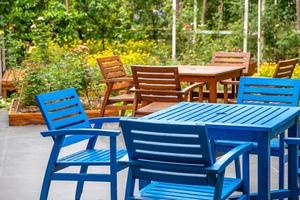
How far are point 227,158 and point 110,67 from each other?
15.0 feet

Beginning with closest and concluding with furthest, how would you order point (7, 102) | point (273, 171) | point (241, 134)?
point (241, 134) → point (273, 171) → point (7, 102)

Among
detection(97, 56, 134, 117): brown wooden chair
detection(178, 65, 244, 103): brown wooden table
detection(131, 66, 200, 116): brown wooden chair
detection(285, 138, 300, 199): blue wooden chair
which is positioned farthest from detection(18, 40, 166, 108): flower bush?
detection(285, 138, 300, 199): blue wooden chair

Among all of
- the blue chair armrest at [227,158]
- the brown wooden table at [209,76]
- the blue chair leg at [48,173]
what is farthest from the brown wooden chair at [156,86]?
the blue chair armrest at [227,158]

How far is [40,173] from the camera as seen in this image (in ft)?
18.4

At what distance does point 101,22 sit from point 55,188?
7986 millimetres

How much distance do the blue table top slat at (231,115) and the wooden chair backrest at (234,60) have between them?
3869mm

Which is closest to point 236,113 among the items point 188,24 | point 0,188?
point 0,188

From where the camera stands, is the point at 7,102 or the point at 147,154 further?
the point at 7,102

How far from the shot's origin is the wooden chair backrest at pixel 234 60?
834 centimetres

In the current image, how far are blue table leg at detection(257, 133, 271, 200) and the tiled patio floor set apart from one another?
1287mm

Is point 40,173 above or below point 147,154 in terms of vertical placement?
below

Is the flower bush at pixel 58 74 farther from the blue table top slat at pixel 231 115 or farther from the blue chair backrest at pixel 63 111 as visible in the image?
the blue table top slat at pixel 231 115

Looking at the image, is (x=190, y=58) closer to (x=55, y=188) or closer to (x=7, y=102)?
(x=7, y=102)

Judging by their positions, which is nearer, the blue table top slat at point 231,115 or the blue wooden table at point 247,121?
the blue wooden table at point 247,121
